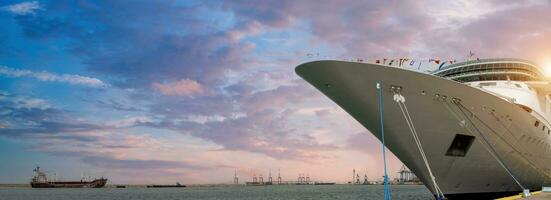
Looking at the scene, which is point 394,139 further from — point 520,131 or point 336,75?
point 520,131

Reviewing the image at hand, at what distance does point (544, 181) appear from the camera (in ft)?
104

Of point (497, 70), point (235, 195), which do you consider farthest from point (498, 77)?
point (235, 195)

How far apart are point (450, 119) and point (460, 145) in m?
2.58

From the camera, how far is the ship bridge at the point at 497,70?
96.2 feet

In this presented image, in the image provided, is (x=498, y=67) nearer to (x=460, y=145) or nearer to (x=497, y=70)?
(x=497, y=70)

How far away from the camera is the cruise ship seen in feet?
67.2

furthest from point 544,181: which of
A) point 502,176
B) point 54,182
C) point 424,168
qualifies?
point 54,182

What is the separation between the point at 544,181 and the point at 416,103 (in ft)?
55.1

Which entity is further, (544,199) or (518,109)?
(518,109)

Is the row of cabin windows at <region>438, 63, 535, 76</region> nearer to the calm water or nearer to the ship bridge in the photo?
the ship bridge

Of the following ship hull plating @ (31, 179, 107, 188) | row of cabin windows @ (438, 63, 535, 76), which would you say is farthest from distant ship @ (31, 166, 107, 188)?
row of cabin windows @ (438, 63, 535, 76)

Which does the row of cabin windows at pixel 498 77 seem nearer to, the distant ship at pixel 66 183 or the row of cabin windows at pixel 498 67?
the row of cabin windows at pixel 498 67

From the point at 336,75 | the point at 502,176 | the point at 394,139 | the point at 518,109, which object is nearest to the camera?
the point at 336,75

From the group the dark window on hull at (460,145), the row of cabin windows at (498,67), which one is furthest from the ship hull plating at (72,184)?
the dark window on hull at (460,145)
